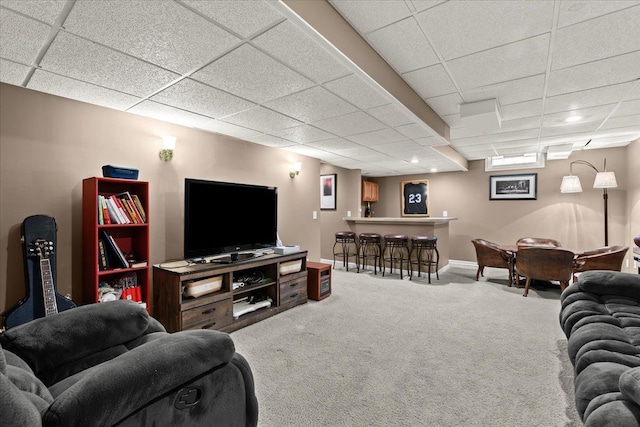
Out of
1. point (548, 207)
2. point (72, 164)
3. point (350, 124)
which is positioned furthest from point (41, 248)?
point (548, 207)

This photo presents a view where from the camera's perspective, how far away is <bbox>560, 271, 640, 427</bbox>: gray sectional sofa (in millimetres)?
1045

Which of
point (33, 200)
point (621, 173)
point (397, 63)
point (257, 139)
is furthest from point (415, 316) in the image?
point (621, 173)

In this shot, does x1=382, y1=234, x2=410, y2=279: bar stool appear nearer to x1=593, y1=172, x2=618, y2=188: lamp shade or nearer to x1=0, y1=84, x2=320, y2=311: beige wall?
x1=0, y1=84, x2=320, y2=311: beige wall

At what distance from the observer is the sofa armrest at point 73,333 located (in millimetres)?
1262

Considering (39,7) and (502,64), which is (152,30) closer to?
(39,7)

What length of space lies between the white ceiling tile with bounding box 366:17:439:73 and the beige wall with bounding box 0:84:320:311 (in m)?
2.21

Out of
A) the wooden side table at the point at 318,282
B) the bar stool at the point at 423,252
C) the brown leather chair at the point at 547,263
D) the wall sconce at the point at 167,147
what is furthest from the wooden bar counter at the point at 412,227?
the wall sconce at the point at 167,147

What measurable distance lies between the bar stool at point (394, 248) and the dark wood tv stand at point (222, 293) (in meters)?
2.31

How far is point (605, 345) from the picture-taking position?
1507 mm

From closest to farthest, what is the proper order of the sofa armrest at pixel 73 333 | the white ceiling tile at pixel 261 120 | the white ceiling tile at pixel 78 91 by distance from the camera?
the sofa armrest at pixel 73 333, the white ceiling tile at pixel 78 91, the white ceiling tile at pixel 261 120

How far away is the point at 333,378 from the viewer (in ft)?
7.07

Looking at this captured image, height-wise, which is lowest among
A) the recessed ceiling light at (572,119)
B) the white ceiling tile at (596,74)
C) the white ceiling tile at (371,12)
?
the recessed ceiling light at (572,119)

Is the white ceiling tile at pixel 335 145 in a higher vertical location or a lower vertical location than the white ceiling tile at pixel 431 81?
lower

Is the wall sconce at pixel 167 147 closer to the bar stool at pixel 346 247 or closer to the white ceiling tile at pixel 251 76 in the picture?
the white ceiling tile at pixel 251 76
